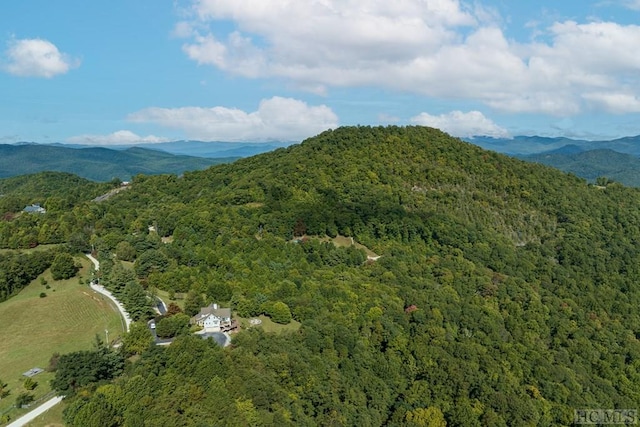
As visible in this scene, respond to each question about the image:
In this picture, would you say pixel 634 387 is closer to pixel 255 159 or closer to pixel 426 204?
pixel 426 204

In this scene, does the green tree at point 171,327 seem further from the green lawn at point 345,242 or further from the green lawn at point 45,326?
the green lawn at point 345,242

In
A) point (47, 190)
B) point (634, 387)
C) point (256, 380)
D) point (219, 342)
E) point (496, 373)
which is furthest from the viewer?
point (47, 190)

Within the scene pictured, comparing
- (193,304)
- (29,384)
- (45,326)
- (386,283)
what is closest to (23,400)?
(29,384)

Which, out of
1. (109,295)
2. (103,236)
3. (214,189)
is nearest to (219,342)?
(109,295)

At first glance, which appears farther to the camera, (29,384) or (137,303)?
(137,303)

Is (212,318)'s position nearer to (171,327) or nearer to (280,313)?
(171,327)

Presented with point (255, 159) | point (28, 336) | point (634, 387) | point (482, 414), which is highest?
point (255, 159)
